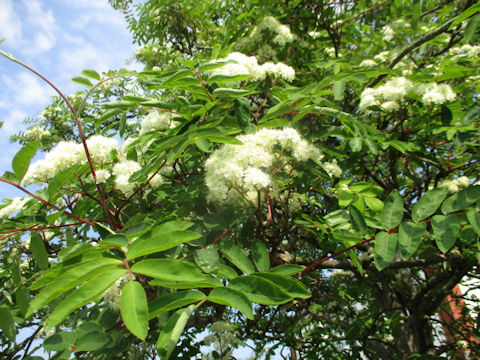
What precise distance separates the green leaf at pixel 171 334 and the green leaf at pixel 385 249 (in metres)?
0.77

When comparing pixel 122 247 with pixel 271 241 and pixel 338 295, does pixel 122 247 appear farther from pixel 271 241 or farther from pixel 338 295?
pixel 338 295

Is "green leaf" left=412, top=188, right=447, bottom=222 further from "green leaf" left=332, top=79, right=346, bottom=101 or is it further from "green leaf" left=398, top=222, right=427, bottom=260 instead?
"green leaf" left=332, top=79, right=346, bottom=101

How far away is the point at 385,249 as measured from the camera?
133cm

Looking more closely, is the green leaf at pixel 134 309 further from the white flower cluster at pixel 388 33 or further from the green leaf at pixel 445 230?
the white flower cluster at pixel 388 33

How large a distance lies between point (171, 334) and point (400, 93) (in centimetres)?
243

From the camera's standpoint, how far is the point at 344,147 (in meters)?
2.88

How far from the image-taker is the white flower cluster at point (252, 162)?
152 cm

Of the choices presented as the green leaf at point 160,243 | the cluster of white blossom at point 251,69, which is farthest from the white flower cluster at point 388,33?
the green leaf at point 160,243

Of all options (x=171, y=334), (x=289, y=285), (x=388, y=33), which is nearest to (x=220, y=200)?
(x=289, y=285)

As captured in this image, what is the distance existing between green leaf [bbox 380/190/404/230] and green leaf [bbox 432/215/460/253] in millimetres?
132

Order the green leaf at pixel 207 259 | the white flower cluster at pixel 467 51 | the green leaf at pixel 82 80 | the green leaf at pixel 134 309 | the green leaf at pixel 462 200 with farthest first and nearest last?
1. the white flower cluster at pixel 467 51
2. the green leaf at pixel 82 80
3. the green leaf at pixel 462 200
4. the green leaf at pixel 207 259
5. the green leaf at pixel 134 309

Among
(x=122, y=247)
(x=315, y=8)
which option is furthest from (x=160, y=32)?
(x=122, y=247)

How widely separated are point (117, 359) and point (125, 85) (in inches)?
144

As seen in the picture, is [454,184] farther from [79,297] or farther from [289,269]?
[79,297]
